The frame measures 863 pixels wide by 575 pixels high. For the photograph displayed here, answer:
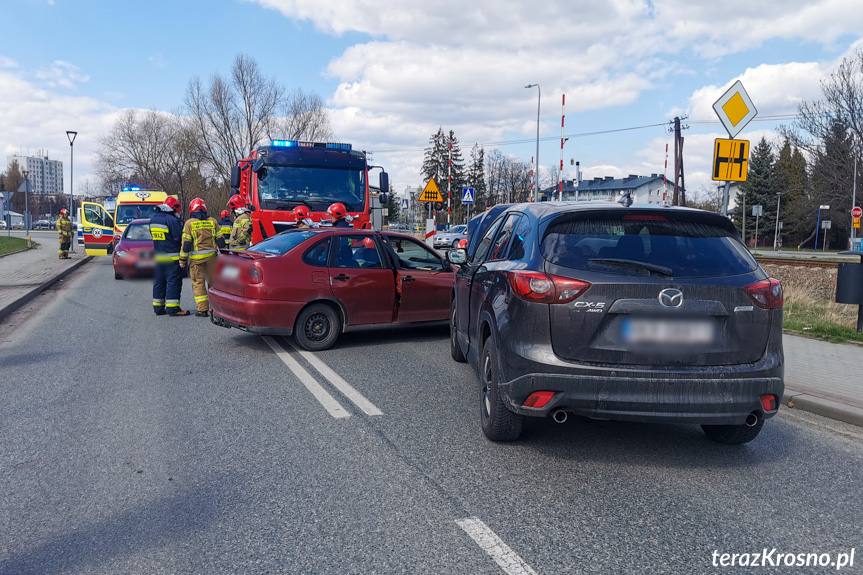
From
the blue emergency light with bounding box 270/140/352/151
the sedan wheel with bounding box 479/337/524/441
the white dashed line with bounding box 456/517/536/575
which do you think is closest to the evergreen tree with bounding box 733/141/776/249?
the blue emergency light with bounding box 270/140/352/151

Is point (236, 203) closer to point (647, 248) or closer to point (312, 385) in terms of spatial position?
point (312, 385)

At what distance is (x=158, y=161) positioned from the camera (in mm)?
61469

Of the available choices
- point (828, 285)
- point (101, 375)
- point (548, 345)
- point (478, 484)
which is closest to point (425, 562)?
point (478, 484)

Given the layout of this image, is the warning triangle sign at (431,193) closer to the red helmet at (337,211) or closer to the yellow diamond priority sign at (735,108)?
the red helmet at (337,211)

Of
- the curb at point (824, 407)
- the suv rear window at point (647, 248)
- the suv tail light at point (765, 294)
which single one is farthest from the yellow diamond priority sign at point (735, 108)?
the suv tail light at point (765, 294)

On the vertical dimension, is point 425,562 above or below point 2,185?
below

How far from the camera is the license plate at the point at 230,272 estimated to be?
7.93 meters

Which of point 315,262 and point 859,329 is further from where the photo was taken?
point 859,329

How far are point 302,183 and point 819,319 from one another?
9.71m

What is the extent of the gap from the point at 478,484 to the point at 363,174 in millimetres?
10820

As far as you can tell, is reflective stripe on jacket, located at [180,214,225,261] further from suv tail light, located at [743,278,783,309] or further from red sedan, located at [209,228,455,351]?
suv tail light, located at [743,278,783,309]

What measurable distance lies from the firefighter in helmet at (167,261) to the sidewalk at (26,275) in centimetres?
245

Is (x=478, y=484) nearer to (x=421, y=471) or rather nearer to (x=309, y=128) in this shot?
(x=421, y=471)

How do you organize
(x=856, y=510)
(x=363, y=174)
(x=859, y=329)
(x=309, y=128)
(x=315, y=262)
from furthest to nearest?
(x=309, y=128)
(x=363, y=174)
(x=859, y=329)
(x=315, y=262)
(x=856, y=510)
